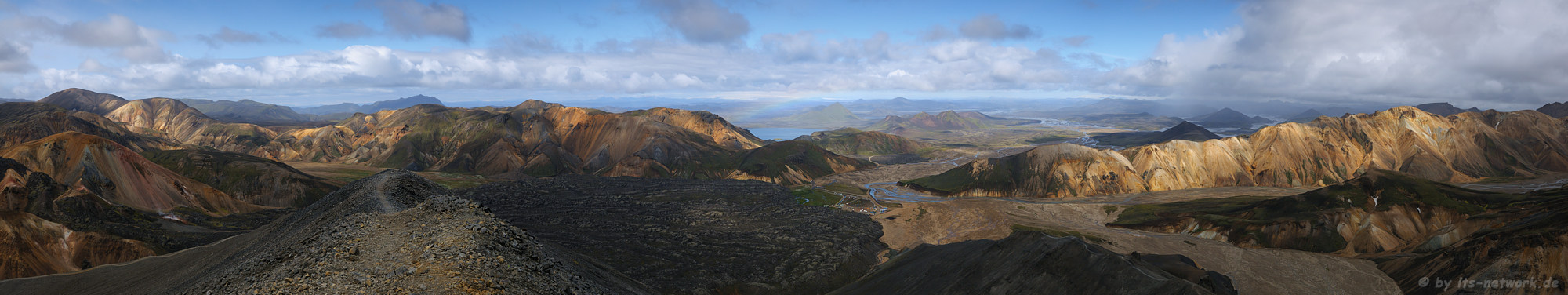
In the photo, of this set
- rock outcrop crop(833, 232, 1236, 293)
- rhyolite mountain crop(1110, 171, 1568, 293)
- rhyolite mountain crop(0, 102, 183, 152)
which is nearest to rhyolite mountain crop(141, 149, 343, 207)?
rhyolite mountain crop(0, 102, 183, 152)

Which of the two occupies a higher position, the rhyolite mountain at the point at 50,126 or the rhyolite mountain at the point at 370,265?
the rhyolite mountain at the point at 50,126

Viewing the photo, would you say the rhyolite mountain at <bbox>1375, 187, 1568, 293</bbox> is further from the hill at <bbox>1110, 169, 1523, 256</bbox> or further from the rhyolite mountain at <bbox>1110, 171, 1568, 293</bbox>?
the hill at <bbox>1110, 169, 1523, 256</bbox>

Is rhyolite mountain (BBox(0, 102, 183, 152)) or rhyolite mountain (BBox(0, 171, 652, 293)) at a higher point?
rhyolite mountain (BBox(0, 102, 183, 152))

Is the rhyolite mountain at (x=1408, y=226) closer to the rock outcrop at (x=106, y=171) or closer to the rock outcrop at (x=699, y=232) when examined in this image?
the rock outcrop at (x=699, y=232)

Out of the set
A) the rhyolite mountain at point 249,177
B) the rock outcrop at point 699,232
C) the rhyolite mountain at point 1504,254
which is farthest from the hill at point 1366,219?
the rhyolite mountain at point 249,177

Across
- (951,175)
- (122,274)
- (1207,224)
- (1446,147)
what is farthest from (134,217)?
(1446,147)

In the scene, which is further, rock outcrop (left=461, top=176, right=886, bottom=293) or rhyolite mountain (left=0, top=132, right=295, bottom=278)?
rock outcrop (left=461, top=176, right=886, bottom=293)

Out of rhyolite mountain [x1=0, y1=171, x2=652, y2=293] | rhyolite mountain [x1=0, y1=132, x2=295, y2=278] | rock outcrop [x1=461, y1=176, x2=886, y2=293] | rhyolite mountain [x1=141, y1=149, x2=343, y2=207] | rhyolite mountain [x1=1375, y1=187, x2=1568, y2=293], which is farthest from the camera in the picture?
rhyolite mountain [x1=141, y1=149, x2=343, y2=207]

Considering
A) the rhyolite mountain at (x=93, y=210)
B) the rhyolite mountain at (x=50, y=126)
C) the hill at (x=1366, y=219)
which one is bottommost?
the hill at (x=1366, y=219)
